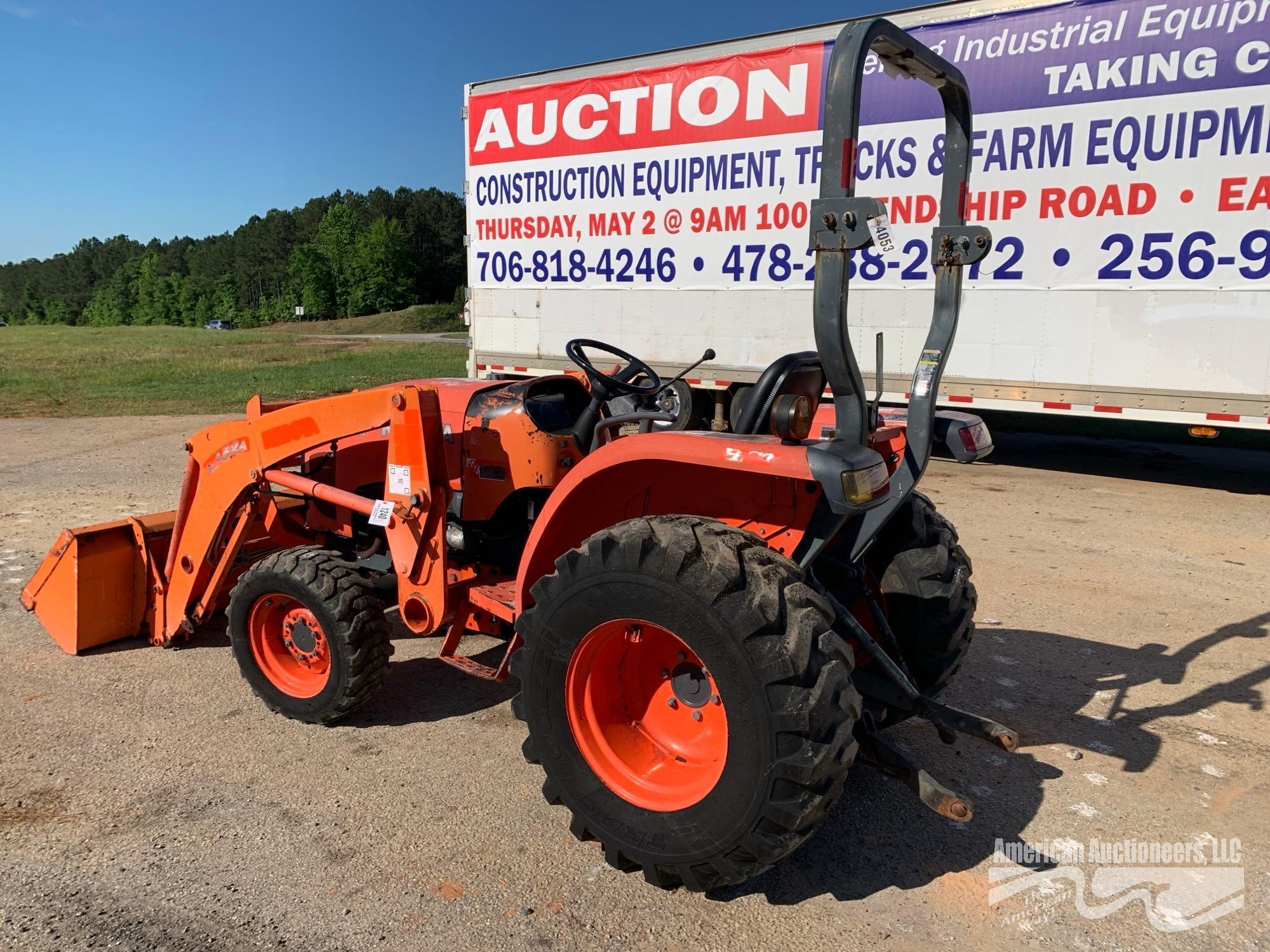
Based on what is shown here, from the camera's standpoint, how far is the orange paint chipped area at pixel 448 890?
2.72 metres

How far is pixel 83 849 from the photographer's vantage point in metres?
2.95

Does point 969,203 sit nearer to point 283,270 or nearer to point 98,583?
point 98,583

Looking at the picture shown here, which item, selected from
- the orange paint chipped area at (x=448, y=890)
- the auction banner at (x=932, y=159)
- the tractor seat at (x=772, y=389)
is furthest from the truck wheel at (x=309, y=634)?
the auction banner at (x=932, y=159)

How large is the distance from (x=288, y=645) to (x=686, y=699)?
6.59 feet

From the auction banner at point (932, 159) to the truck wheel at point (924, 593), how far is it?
314cm

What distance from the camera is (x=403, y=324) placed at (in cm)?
5703

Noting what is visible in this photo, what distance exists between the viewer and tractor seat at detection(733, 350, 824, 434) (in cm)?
295

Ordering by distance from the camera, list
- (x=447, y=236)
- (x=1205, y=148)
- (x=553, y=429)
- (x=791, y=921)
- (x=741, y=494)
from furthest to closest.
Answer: (x=447, y=236) < (x=1205, y=148) < (x=553, y=429) < (x=741, y=494) < (x=791, y=921)

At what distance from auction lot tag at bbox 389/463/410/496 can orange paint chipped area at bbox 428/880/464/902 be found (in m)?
1.51

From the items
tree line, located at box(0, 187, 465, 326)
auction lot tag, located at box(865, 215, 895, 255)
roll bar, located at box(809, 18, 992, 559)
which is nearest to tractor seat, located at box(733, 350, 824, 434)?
roll bar, located at box(809, 18, 992, 559)

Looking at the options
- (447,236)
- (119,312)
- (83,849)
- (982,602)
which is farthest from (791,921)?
(119,312)

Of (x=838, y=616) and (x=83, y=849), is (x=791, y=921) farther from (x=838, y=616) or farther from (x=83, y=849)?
(x=83, y=849)

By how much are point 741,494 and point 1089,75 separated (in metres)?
7.09

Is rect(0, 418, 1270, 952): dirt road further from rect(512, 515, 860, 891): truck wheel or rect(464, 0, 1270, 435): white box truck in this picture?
rect(464, 0, 1270, 435): white box truck
